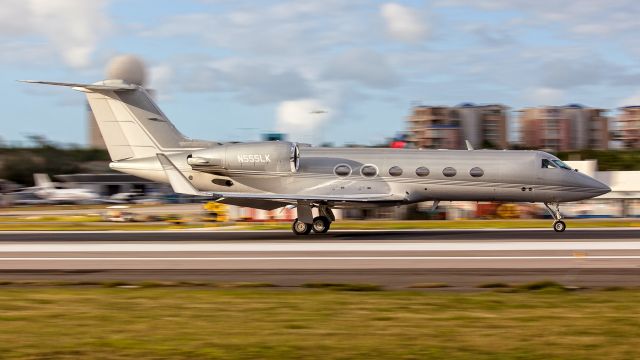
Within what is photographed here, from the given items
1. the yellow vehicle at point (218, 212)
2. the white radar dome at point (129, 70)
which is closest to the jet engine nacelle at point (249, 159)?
the yellow vehicle at point (218, 212)

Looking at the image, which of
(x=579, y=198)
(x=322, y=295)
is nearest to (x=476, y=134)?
(x=579, y=198)

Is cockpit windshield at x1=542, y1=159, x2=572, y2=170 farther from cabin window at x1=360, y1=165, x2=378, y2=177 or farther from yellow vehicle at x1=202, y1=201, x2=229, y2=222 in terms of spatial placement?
yellow vehicle at x1=202, y1=201, x2=229, y2=222

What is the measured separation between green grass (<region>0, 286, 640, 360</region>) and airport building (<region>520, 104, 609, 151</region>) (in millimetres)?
145978

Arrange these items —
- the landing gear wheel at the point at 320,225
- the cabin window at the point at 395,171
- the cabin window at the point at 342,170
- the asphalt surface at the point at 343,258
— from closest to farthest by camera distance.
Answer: the asphalt surface at the point at 343,258 → the cabin window at the point at 395,171 → the cabin window at the point at 342,170 → the landing gear wheel at the point at 320,225

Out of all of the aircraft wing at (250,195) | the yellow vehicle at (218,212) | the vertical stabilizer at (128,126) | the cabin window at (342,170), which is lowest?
the yellow vehicle at (218,212)

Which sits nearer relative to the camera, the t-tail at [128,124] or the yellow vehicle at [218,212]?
the t-tail at [128,124]

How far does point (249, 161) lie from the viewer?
27.4 meters

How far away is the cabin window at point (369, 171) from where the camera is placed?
27.0 m

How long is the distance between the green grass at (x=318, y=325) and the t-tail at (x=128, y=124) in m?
16.3

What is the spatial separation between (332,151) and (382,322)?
60.1ft

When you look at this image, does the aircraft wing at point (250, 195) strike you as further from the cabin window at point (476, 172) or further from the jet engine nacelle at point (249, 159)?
the cabin window at point (476, 172)

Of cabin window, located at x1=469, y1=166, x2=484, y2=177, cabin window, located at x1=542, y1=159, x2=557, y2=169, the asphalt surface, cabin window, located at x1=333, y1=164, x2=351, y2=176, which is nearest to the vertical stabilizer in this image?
the asphalt surface

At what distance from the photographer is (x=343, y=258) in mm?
18375

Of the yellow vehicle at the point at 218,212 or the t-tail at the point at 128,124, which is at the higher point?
the t-tail at the point at 128,124
